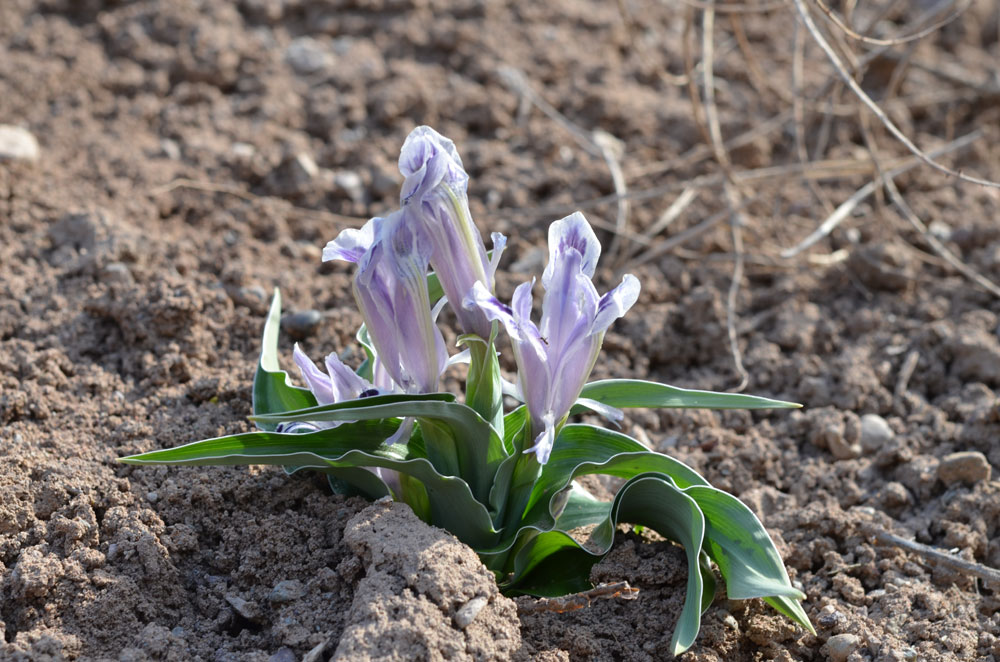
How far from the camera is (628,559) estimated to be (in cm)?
226

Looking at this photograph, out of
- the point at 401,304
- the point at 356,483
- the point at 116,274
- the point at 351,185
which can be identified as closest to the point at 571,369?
the point at 401,304

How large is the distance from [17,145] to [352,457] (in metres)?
2.16

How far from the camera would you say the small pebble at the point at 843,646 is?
2.17 m

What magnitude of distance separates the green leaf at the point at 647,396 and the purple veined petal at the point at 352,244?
1.73ft

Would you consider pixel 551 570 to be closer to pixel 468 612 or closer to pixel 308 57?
pixel 468 612

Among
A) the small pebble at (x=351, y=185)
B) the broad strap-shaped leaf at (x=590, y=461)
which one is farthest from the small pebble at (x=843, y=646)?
the small pebble at (x=351, y=185)

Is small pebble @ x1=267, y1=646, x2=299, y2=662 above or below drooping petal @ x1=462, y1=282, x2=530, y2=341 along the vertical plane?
below

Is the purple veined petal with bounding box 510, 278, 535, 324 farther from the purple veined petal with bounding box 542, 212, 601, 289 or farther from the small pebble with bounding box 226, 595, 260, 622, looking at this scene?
the small pebble with bounding box 226, 595, 260, 622

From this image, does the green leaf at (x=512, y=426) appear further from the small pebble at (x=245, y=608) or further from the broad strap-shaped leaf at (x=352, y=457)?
the small pebble at (x=245, y=608)

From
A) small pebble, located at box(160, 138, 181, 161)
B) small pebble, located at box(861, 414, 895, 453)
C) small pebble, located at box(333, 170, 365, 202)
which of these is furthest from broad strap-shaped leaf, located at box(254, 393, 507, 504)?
small pebble, located at box(160, 138, 181, 161)

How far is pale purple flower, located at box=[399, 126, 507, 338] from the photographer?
1.84 metres

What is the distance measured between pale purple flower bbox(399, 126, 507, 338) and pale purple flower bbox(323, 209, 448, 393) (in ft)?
0.09

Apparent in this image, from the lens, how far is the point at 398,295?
191cm

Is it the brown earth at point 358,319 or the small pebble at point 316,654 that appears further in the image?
the brown earth at point 358,319
